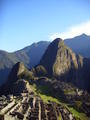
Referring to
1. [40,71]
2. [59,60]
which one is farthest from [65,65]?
[40,71]

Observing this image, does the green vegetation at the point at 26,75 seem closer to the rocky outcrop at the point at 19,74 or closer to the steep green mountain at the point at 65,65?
the rocky outcrop at the point at 19,74

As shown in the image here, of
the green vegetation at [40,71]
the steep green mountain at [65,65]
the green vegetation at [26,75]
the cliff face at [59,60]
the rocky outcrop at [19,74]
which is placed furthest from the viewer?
the cliff face at [59,60]

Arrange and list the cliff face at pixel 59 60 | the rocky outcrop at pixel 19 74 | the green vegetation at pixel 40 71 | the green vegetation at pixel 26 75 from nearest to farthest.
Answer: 1. the green vegetation at pixel 26 75
2. the rocky outcrop at pixel 19 74
3. the green vegetation at pixel 40 71
4. the cliff face at pixel 59 60

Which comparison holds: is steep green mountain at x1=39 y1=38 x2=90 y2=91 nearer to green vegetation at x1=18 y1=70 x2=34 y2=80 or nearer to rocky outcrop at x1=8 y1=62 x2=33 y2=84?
rocky outcrop at x1=8 y1=62 x2=33 y2=84

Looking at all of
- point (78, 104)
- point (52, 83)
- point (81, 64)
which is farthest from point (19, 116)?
point (81, 64)

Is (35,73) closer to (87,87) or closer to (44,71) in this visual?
(44,71)

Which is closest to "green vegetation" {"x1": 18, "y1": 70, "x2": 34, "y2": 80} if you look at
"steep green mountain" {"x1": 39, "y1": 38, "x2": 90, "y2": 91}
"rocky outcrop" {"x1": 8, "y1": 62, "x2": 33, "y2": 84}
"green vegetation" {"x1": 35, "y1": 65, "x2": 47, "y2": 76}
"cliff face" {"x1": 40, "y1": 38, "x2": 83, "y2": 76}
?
"rocky outcrop" {"x1": 8, "y1": 62, "x2": 33, "y2": 84}

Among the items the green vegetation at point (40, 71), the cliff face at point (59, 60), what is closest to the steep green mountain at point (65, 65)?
the cliff face at point (59, 60)

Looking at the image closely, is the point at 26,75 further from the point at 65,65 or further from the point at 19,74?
the point at 65,65

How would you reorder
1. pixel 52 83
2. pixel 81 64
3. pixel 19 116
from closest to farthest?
1. pixel 19 116
2. pixel 52 83
3. pixel 81 64
